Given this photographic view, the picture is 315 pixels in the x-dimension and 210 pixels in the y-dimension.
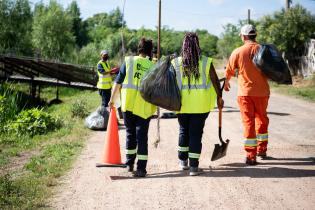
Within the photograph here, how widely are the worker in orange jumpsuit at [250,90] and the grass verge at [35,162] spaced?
2891 mm

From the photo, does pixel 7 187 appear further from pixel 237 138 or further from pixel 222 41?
pixel 222 41

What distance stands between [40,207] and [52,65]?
770 inches

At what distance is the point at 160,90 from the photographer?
6.38 meters

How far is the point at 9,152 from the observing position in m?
8.93

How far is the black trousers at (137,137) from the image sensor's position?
21.4 ft

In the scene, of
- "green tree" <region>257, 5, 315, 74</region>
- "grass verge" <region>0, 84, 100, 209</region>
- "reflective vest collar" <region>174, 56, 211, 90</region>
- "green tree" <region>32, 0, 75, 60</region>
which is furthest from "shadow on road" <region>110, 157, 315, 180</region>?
"green tree" <region>32, 0, 75, 60</region>

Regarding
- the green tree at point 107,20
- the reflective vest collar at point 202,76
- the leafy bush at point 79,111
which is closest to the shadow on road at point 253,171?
the reflective vest collar at point 202,76

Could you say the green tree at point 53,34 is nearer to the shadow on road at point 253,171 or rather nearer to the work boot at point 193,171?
the shadow on road at point 253,171

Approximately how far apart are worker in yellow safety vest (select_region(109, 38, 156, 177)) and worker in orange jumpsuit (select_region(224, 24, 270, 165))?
1486 mm

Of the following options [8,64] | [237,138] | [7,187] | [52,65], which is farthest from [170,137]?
[8,64]

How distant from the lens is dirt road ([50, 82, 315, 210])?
5.27 m

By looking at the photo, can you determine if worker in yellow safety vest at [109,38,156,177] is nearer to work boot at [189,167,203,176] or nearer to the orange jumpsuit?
work boot at [189,167,203,176]

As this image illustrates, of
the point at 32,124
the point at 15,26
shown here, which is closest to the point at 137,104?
the point at 32,124

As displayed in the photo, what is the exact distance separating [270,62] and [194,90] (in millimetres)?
1401
